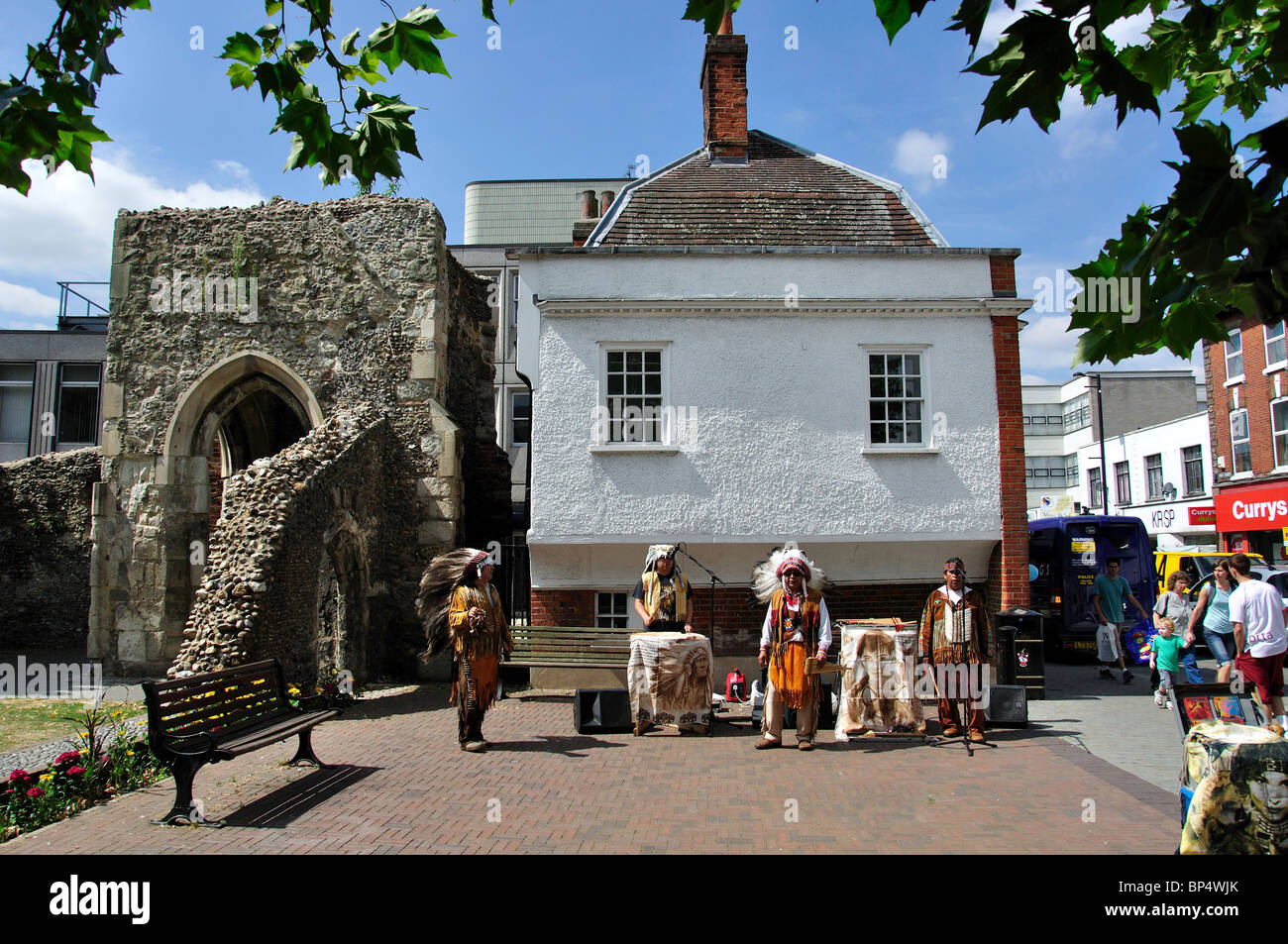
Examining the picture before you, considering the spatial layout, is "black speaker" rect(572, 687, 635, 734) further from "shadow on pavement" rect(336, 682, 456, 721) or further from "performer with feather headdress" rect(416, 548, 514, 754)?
"shadow on pavement" rect(336, 682, 456, 721)

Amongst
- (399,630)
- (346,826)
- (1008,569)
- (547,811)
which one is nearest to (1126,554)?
(1008,569)

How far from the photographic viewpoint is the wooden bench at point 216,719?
5.91m

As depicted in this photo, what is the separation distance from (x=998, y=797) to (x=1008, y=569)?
597cm

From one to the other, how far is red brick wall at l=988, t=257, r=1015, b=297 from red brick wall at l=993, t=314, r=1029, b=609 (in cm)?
50

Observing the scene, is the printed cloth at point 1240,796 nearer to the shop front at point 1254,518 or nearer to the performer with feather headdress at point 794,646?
the performer with feather headdress at point 794,646

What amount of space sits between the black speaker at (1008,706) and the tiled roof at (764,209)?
7.33 meters

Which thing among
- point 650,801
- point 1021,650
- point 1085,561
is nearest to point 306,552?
point 650,801

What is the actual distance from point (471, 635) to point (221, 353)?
8895 millimetres

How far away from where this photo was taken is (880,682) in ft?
29.1

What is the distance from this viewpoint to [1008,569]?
11898 millimetres

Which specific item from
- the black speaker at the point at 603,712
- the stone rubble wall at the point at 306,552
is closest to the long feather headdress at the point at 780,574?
the black speaker at the point at 603,712

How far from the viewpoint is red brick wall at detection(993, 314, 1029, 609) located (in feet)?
38.9

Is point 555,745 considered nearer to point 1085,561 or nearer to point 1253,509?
point 1085,561

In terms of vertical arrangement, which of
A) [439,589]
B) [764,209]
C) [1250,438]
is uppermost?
[764,209]
